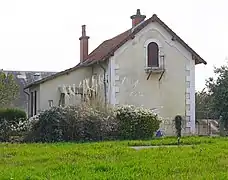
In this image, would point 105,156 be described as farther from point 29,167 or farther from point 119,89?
point 119,89

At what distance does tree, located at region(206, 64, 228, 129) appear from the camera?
32.9m

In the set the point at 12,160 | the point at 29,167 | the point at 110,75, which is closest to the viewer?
the point at 29,167

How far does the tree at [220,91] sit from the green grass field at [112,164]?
53.7ft

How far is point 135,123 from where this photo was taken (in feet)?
81.9

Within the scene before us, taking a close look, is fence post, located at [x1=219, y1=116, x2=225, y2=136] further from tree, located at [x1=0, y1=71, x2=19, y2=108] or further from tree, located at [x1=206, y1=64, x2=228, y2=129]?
tree, located at [x1=0, y1=71, x2=19, y2=108]

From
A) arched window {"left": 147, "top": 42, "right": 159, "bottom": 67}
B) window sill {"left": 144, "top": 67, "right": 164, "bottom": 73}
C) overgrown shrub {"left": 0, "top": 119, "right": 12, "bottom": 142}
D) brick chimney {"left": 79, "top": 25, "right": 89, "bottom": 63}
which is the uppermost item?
brick chimney {"left": 79, "top": 25, "right": 89, "bottom": 63}

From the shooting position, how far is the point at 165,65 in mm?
30859

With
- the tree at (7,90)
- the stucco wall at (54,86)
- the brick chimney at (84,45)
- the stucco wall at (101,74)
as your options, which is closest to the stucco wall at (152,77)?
the stucco wall at (101,74)

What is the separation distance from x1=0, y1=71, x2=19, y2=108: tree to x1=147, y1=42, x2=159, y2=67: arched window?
85.9 feet

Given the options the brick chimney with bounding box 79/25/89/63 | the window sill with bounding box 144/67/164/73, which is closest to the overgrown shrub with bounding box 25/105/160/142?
the window sill with bounding box 144/67/164/73

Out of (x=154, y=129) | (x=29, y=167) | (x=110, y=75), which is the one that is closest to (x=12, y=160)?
(x=29, y=167)

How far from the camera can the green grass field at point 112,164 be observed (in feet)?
35.9

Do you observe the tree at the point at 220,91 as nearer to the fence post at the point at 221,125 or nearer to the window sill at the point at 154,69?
the fence post at the point at 221,125

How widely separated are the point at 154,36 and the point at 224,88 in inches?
232
